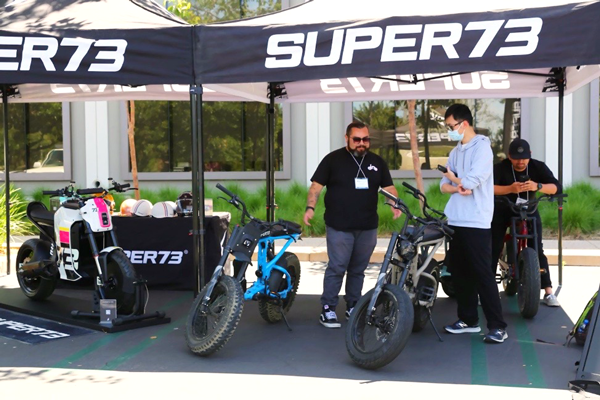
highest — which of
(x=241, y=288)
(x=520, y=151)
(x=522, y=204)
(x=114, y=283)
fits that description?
(x=520, y=151)

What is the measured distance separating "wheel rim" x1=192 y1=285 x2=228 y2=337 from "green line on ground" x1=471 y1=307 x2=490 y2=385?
191 cm

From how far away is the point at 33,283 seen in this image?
8469 millimetres

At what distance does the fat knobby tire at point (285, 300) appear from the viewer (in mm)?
7148

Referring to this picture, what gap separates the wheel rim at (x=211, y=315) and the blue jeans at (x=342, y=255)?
124 centimetres

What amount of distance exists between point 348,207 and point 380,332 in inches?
58.4

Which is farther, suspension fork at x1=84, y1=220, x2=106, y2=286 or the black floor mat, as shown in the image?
suspension fork at x1=84, y1=220, x2=106, y2=286

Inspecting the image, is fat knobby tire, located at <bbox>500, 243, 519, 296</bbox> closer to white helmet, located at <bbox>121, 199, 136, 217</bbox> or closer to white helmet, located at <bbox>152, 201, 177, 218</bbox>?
white helmet, located at <bbox>152, 201, 177, 218</bbox>

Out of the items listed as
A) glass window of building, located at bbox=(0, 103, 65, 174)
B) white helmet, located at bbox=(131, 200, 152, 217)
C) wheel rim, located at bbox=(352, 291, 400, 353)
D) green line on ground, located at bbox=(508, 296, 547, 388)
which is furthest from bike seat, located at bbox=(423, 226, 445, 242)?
glass window of building, located at bbox=(0, 103, 65, 174)

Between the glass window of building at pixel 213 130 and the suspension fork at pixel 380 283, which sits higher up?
the glass window of building at pixel 213 130

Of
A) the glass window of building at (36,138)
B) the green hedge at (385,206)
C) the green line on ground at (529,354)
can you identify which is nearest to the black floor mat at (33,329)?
the green line on ground at (529,354)

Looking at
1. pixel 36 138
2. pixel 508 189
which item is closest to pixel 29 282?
pixel 508 189

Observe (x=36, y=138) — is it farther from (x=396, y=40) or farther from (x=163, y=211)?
(x=396, y=40)

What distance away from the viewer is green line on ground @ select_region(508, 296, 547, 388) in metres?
5.64

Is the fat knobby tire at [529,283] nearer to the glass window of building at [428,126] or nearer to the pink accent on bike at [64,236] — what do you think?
the pink accent on bike at [64,236]
